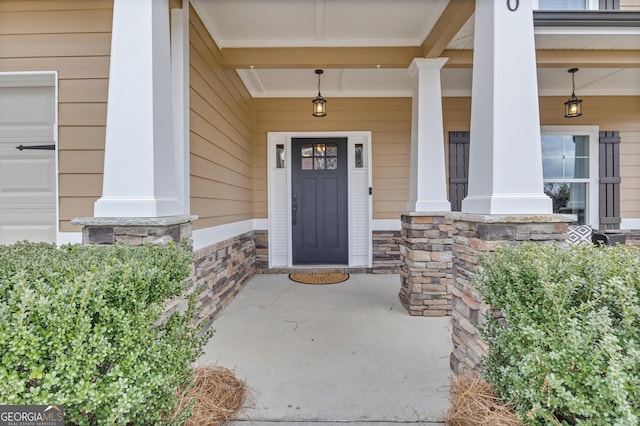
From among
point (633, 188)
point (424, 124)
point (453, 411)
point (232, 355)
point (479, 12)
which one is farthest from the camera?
point (633, 188)

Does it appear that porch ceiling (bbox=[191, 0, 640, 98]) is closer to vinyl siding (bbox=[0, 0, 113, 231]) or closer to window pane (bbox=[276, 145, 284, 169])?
vinyl siding (bbox=[0, 0, 113, 231])

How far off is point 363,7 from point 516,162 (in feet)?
6.54

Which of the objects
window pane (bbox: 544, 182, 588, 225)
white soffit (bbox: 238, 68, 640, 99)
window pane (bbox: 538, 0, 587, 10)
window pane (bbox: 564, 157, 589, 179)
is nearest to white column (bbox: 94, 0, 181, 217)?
white soffit (bbox: 238, 68, 640, 99)

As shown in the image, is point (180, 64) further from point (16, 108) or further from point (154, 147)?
point (16, 108)

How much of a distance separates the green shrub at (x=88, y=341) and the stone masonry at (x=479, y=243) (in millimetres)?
1587

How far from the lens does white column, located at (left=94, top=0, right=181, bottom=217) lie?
1839 mm

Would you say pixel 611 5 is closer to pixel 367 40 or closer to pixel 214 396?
pixel 367 40

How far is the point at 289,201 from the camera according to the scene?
4992mm

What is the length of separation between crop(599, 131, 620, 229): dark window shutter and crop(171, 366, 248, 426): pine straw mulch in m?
5.72

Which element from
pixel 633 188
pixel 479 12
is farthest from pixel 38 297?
pixel 633 188

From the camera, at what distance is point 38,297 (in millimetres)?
1052

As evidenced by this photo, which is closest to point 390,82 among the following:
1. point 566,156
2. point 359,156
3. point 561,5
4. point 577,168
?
point 359,156

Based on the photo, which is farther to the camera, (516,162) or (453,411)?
(516,162)

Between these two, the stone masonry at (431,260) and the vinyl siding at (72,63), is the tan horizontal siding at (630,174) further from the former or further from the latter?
the vinyl siding at (72,63)
